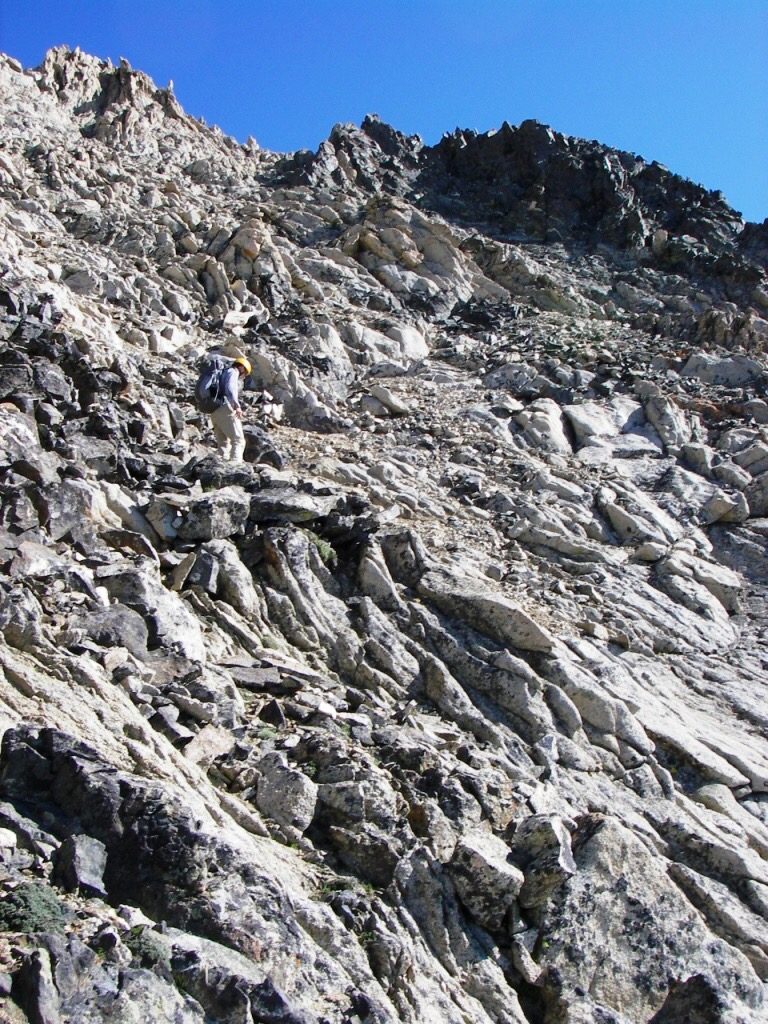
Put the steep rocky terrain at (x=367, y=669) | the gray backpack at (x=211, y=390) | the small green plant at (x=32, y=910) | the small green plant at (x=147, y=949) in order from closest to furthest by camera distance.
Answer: the small green plant at (x=32, y=910) < the small green plant at (x=147, y=949) < the steep rocky terrain at (x=367, y=669) < the gray backpack at (x=211, y=390)

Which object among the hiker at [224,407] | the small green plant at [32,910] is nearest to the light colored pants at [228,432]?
the hiker at [224,407]

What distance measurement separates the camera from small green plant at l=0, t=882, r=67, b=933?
16.0 ft

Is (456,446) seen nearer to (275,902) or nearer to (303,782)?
(303,782)

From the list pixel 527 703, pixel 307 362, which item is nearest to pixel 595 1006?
pixel 527 703

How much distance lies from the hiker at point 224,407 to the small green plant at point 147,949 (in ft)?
35.8

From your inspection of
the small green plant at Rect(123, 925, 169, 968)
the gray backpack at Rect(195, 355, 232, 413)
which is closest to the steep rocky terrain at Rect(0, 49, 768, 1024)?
the small green plant at Rect(123, 925, 169, 968)

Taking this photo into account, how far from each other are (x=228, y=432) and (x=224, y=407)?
440mm

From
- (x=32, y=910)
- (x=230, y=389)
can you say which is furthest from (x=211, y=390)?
(x=32, y=910)

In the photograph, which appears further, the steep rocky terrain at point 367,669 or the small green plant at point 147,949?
the steep rocky terrain at point 367,669

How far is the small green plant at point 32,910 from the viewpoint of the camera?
192 inches

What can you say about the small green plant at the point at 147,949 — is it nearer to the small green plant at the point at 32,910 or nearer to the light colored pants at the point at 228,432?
the small green plant at the point at 32,910

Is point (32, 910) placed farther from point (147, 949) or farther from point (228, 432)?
point (228, 432)

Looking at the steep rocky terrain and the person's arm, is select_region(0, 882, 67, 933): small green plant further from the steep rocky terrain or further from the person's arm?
the person's arm

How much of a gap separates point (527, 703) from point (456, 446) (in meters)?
10.2
